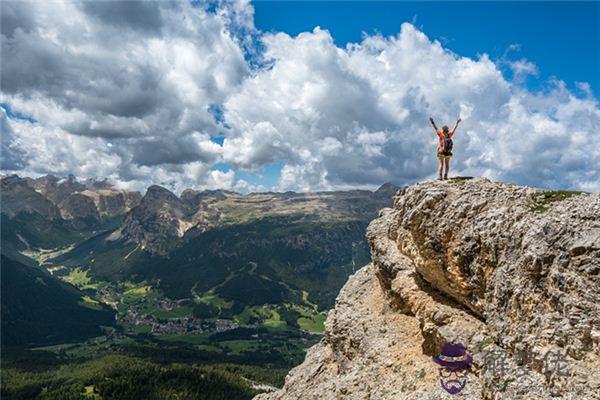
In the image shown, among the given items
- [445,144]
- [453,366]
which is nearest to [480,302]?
[453,366]

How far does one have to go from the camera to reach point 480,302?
2828cm

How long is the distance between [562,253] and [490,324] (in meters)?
6.97

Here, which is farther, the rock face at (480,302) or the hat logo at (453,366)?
the hat logo at (453,366)

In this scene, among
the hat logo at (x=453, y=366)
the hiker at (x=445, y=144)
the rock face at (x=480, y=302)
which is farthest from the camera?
the hiker at (x=445, y=144)

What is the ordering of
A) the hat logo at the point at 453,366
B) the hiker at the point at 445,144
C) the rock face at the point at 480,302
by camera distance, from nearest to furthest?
the rock face at the point at 480,302 < the hat logo at the point at 453,366 < the hiker at the point at 445,144

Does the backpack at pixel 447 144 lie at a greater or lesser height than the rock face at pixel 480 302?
greater

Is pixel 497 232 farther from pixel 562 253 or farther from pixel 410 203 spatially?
pixel 410 203

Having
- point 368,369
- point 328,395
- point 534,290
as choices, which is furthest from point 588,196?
point 328,395

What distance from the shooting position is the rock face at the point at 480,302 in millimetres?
20469

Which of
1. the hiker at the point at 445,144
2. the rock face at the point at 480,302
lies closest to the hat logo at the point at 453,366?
the rock face at the point at 480,302

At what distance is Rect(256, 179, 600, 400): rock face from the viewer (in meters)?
20.5

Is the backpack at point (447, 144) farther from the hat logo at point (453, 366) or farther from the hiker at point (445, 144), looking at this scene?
the hat logo at point (453, 366)

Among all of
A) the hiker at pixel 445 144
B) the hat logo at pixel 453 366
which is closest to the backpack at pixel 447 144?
the hiker at pixel 445 144

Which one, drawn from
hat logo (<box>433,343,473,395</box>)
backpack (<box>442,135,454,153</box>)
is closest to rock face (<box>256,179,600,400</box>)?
hat logo (<box>433,343,473,395</box>)
